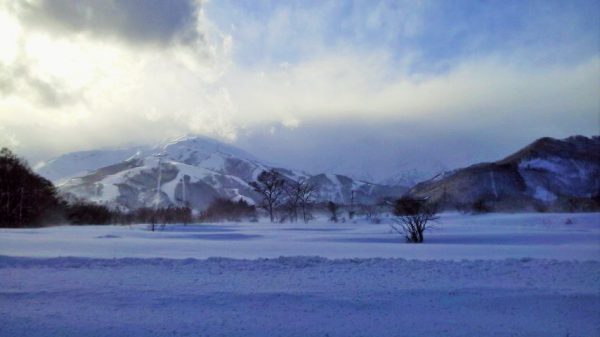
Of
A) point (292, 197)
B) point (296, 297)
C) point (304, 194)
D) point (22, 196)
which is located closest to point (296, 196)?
point (304, 194)

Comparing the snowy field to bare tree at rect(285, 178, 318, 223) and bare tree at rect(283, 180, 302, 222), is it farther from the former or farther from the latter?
bare tree at rect(283, 180, 302, 222)

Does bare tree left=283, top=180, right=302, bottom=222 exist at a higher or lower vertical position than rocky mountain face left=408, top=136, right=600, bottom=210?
lower

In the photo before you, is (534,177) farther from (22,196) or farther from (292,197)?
(22,196)

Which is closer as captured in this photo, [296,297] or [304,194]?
[296,297]

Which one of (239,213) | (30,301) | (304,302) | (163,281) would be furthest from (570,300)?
(239,213)

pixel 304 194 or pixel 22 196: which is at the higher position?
pixel 304 194

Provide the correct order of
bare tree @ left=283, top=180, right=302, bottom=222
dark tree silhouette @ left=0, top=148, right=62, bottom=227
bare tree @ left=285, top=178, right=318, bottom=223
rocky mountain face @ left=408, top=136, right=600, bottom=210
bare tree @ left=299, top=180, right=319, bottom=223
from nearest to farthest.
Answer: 1. dark tree silhouette @ left=0, top=148, right=62, bottom=227
2. bare tree @ left=299, top=180, right=319, bottom=223
3. bare tree @ left=283, top=180, right=302, bottom=222
4. bare tree @ left=285, top=178, right=318, bottom=223
5. rocky mountain face @ left=408, top=136, right=600, bottom=210

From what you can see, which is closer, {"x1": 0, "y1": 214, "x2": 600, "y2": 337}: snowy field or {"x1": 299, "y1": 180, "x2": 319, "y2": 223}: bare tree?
{"x1": 0, "y1": 214, "x2": 600, "y2": 337}: snowy field

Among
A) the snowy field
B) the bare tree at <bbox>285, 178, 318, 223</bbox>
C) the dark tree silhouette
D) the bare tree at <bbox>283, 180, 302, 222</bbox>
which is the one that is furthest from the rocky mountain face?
the snowy field

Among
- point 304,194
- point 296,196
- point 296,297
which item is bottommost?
point 296,297

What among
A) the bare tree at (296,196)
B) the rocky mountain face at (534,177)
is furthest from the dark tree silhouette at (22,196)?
the rocky mountain face at (534,177)

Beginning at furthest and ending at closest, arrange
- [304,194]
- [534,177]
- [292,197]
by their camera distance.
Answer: [534,177] < [292,197] < [304,194]

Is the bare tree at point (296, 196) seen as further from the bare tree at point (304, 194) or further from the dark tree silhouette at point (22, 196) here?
the dark tree silhouette at point (22, 196)

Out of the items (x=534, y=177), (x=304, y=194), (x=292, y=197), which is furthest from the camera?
(x=534, y=177)
